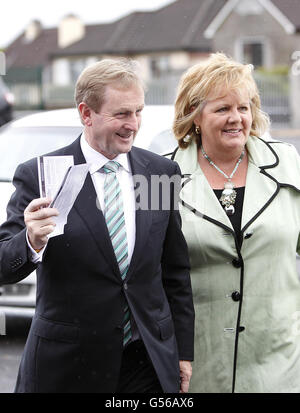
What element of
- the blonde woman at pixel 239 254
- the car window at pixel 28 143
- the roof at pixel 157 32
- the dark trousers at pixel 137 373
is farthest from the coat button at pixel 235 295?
the roof at pixel 157 32

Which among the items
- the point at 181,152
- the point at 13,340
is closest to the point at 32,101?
the point at 13,340

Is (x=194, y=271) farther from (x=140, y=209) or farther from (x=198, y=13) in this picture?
(x=198, y=13)

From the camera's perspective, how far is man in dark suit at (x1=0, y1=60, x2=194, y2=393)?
2795mm

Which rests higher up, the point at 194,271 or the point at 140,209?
the point at 140,209

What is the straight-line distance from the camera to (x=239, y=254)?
10.8 ft

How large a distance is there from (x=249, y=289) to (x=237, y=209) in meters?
0.35

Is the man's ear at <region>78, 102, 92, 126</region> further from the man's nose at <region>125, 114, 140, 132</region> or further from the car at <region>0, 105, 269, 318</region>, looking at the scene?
the car at <region>0, 105, 269, 318</region>

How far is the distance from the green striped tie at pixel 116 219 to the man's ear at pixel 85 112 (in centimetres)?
17

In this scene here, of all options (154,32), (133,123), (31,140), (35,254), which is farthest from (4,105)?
(154,32)

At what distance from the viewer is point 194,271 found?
334 centimetres

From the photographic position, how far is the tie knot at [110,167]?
2.93 metres

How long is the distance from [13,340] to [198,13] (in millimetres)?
48517

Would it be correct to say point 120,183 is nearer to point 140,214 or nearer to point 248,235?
point 140,214

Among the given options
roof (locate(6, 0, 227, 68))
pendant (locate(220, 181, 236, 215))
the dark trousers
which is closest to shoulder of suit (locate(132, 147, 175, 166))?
pendant (locate(220, 181, 236, 215))
